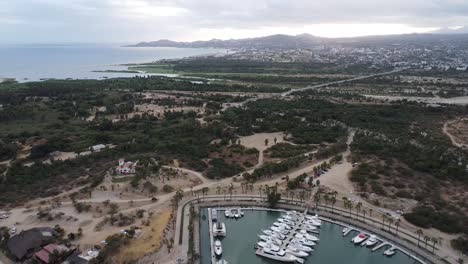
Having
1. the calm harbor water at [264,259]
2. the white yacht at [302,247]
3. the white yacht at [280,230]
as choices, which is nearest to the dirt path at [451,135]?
the calm harbor water at [264,259]

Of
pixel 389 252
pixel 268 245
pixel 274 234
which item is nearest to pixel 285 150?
pixel 274 234

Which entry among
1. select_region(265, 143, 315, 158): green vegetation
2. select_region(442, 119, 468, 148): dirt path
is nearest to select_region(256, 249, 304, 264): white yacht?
select_region(265, 143, 315, 158): green vegetation

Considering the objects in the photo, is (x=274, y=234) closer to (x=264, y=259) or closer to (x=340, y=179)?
(x=264, y=259)

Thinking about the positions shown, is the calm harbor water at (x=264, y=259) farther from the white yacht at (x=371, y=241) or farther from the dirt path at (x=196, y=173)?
the dirt path at (x=196, y=173)

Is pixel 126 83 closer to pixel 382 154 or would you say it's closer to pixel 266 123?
pixel 266 123

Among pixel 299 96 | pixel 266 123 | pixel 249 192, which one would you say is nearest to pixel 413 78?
pixel 299 96
